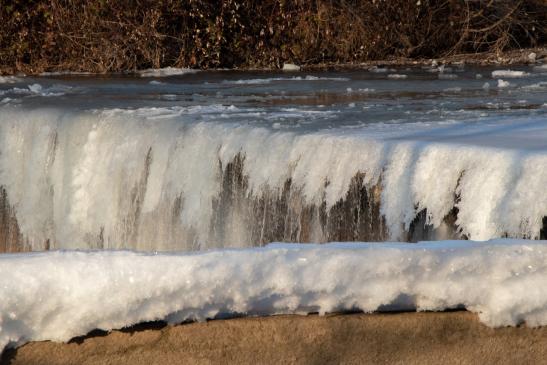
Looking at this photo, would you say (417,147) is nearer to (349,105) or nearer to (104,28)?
(349,105)

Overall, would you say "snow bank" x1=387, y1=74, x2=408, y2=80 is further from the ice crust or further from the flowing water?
the ice crust

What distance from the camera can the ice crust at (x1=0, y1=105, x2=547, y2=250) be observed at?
4570 mm

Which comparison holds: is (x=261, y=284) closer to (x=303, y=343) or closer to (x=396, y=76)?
(x=303, y=343)

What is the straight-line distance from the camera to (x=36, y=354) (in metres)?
2.68

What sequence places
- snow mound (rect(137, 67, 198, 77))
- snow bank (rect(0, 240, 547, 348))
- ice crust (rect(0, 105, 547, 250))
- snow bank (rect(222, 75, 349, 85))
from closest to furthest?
snow bank (rect(0, 240, 547, 348)) → ice crust (rect(0, 105, 547, 250)) → snow bank (rect(222, 75, 349, 85)) → snow mound (rect(137, 67, 198, 77))

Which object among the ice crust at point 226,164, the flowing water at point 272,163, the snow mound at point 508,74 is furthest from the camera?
the snow mound at point 508,74

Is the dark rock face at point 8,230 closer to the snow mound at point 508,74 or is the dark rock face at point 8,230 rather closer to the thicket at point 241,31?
the snow mound at point 508,74

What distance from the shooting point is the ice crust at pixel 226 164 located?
15.0 ft

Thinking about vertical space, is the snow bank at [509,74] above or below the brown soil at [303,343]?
below

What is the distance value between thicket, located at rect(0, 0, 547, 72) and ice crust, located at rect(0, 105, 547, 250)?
Answer: 190 inches

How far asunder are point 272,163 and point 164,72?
6653mm

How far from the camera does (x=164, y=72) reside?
12.2 metres

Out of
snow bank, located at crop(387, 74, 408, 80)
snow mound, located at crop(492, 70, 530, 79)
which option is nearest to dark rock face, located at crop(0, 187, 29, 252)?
snow bank, located at crop(387, 74, 408, 80)

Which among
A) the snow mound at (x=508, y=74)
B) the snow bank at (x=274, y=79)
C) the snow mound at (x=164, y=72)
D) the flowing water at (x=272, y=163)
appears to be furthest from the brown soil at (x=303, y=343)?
the snow mound at (x=164, y=72)
